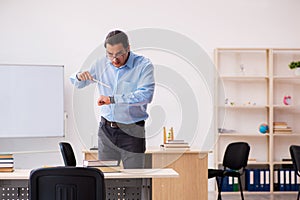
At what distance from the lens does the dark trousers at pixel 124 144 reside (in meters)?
3.55

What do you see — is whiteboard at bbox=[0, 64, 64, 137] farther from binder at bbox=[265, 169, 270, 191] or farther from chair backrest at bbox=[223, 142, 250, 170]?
binder at bbox=[265, 169, 270, 191]

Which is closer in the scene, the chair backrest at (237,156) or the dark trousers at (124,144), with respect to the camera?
the dark trousers at (124,144)

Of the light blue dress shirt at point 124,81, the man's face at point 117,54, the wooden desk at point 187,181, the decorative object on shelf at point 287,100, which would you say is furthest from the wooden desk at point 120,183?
the decorative object on shelf at point 287,100

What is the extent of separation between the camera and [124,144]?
3.56 meters

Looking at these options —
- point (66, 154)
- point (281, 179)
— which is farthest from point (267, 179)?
point (66, 154)

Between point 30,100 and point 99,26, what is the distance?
1.41 m

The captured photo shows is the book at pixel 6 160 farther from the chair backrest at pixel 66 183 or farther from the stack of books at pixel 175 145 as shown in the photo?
the stack of books at pixel 175 145

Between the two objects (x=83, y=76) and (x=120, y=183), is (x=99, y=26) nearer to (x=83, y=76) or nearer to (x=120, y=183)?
(x=83, y=76)

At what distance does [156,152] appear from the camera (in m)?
5.74

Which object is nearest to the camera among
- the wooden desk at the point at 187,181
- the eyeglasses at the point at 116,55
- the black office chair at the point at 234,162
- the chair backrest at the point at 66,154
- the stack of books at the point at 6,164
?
the eyeglasses at the point at 116,55

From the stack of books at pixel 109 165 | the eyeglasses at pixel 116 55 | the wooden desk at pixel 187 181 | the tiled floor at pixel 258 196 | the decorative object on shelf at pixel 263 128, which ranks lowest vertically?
the tiled floor at pixel 258 196

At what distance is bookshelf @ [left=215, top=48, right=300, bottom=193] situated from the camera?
24.5 feet

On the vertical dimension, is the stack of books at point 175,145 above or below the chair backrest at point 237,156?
above

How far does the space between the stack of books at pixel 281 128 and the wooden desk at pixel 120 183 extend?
4067mm
